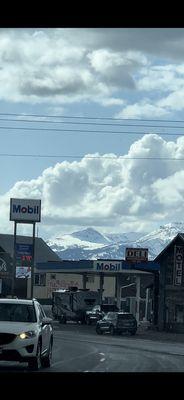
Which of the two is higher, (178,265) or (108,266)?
(108,266)

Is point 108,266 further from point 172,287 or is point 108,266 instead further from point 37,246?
point 37,246

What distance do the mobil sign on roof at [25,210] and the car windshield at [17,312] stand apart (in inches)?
2367

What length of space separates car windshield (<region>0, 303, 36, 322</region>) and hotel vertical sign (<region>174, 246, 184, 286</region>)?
145 feet

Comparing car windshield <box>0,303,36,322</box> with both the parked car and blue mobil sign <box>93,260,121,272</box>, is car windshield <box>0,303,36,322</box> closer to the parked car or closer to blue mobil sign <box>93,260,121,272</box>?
the parked car

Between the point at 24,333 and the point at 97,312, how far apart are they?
160 feet

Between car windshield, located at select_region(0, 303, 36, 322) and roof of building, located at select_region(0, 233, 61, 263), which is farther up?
roof of building, located at select_region(0, 233, 61, 263)

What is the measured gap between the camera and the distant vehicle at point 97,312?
67494mm

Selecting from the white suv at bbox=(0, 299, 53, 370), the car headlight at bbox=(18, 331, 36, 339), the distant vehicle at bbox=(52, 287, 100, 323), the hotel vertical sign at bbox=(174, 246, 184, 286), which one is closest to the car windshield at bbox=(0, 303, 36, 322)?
the white suv at bbox=(0, 299, 53, 370)

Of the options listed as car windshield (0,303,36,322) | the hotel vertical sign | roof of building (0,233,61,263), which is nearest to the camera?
car windshield (0,303,36,322)

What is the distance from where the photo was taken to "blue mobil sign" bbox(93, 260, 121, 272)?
77125mm

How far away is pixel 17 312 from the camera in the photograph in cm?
2061

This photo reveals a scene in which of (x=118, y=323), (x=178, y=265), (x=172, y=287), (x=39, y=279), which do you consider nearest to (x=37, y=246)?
(x=39, y=279)
